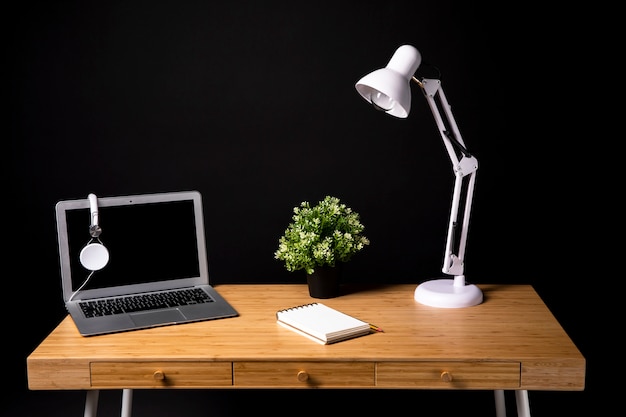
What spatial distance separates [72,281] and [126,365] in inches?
18.0

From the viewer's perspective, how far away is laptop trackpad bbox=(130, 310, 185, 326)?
2.08m

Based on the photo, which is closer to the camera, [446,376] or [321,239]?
[446,376]

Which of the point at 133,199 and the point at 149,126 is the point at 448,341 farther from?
the point at 149,126

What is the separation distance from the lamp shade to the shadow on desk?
3.92 feet

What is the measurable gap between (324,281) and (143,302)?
518mm

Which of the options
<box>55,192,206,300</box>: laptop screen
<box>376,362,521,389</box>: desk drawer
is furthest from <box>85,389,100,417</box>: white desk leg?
<box>376,362,521,389</box>: desk drawer

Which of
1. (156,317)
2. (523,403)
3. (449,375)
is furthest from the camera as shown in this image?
(156,317)

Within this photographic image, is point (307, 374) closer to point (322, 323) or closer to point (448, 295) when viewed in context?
point (322, 323)

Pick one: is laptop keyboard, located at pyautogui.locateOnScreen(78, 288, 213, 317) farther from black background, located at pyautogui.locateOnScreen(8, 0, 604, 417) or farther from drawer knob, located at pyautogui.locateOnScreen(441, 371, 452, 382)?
drawer knob, located at pyautogui.locateOnScreen(441, 371, 452, 382)

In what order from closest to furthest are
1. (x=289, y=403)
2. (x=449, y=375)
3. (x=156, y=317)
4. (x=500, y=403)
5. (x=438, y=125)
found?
(x=449, y=375) → (x=156, y=317) → (x=438, y=125) → (x=500, y=403) → (x=289, y=403)

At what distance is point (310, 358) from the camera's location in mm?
1859

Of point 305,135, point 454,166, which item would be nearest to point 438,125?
point 454,166

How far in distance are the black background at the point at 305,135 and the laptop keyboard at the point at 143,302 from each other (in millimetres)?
523

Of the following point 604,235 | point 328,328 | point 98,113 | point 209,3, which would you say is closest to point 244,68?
point 209,3
